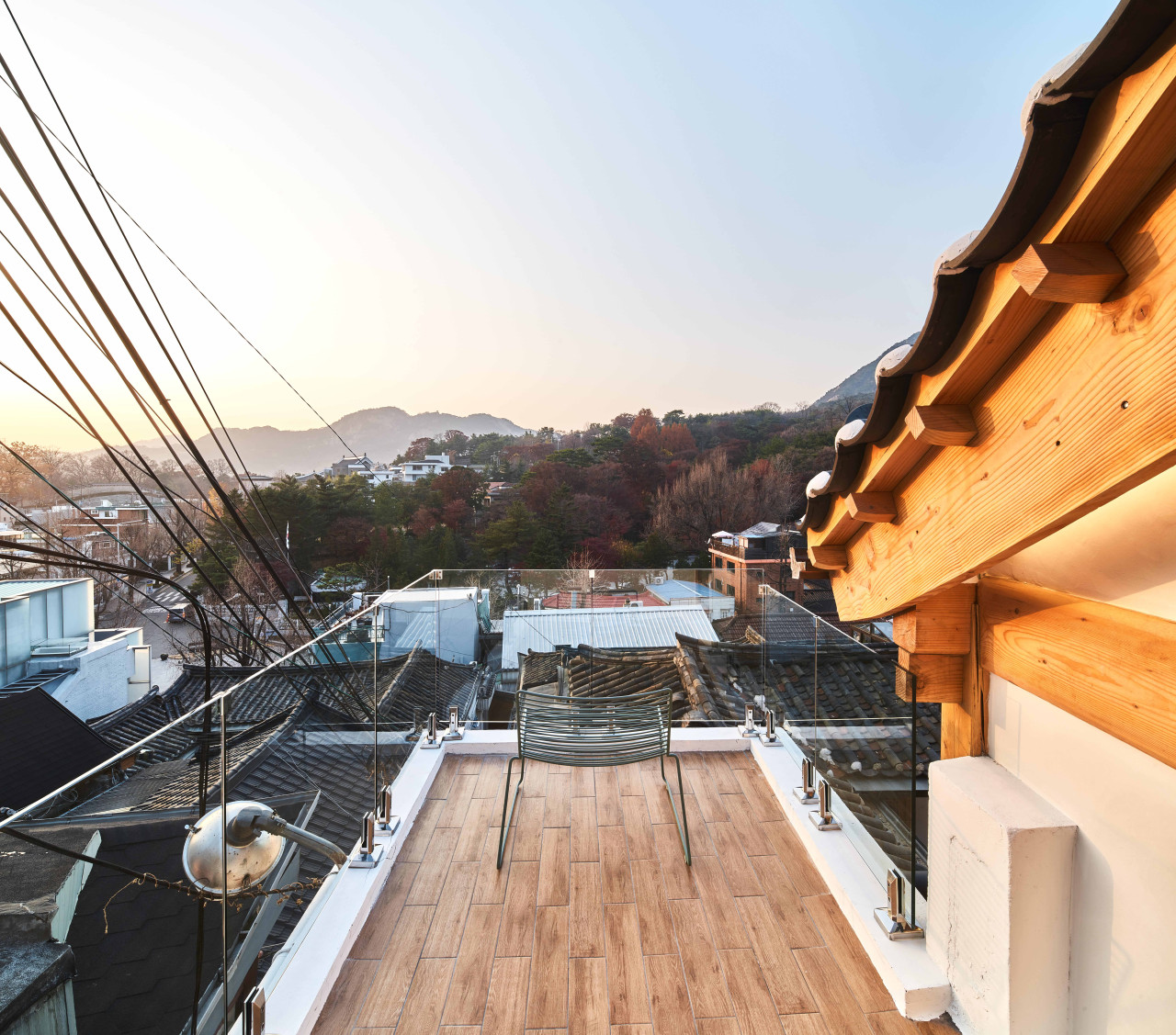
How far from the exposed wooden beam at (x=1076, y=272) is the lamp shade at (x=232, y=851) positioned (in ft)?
5.96

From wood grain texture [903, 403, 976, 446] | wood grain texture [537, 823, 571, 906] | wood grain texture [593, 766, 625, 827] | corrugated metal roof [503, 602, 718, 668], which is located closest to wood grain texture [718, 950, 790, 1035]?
wood grain texture [537, 823, 571, 906]

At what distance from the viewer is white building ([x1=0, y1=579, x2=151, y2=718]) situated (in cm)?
1296

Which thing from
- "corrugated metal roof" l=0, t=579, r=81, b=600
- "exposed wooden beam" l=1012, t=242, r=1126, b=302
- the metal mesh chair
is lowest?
"corrugated metal roof" l=0, t=579, r=81, b=600

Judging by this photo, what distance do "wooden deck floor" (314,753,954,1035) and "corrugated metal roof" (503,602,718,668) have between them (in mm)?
2481

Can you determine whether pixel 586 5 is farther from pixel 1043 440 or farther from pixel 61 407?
pixel 1043 440

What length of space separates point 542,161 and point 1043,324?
22119 mm

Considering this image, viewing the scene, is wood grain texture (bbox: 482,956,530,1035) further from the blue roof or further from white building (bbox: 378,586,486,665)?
the blue roof

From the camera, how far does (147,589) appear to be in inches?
1235

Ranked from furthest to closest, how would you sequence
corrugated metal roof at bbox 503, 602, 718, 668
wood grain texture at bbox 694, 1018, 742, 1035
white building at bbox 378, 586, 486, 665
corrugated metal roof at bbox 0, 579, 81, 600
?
corrugated metal roof at bbox 0, 579, 81, 600
corrugated metal roof at bbox 503, 602, 718, 668
white building at bbox 378, 586, 486, 665
wood grain texture at bbox 694, 1018, 742, 1035

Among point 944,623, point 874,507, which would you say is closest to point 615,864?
point 944,623

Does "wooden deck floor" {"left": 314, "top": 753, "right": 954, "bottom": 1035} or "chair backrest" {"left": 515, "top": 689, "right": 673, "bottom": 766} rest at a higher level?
"chair backrest" {"left": 515, "top": 689, "right": 673, "bottom": 766}

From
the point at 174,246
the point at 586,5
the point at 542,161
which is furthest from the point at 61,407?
the point at 542,161

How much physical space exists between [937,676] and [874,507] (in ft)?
1.92

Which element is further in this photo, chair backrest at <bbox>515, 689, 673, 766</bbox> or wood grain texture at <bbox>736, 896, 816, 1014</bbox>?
chair backrest at <bbox>515, 689, 673, 766</bbox>
